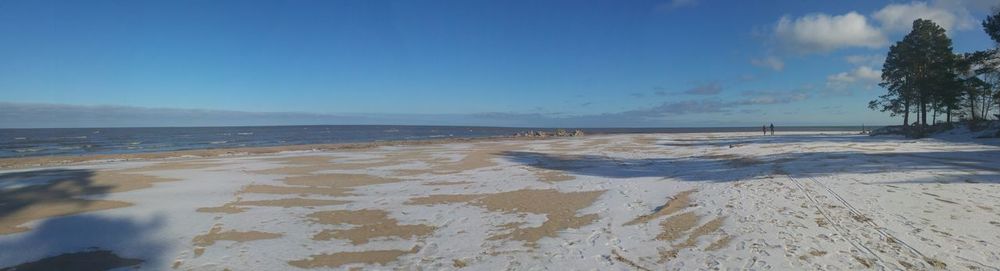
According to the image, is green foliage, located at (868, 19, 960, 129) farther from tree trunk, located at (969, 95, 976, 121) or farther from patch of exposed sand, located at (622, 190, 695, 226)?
patch of exposed sand, located at (622, 190, 695, 226)

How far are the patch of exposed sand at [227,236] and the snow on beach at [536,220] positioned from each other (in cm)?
4

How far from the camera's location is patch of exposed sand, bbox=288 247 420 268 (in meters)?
6.50

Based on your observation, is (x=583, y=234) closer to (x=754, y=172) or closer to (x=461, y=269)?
(x=461, y=269)

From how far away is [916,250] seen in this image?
6.18 meters

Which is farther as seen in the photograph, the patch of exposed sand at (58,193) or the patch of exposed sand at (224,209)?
the patch of exposed sand at (224,209)

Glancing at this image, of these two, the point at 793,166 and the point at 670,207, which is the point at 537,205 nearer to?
the point at 670,207

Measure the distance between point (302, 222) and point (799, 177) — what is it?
12755mm

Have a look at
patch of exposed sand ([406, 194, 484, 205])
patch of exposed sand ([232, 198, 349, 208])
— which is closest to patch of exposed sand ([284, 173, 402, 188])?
patch of exposed sand ([232, 198, 349, 208])

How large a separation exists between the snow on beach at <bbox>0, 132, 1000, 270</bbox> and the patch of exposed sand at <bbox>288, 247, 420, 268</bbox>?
42 mm

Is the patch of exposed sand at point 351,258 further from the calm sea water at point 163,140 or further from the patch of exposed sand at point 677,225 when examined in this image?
the calm sea water at point 163,140

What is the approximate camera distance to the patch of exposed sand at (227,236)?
7609 mm

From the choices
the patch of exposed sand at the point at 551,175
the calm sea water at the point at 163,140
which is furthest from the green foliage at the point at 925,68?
the calm sea water at the point at 163,140

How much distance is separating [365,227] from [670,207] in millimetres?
6154

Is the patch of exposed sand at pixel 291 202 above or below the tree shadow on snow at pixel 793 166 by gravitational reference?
below
